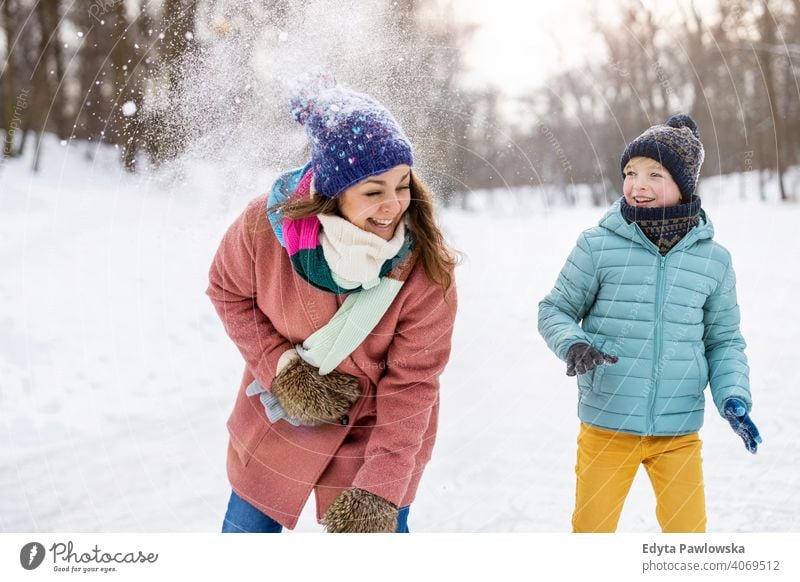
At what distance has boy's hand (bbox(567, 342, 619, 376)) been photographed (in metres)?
1.36

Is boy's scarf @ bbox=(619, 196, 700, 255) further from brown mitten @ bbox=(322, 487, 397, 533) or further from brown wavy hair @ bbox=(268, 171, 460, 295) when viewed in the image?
brown mitten @ bbox=(322, 487, 397, 533)

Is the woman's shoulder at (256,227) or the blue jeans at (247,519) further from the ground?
the woman's shoulder at (256,227)

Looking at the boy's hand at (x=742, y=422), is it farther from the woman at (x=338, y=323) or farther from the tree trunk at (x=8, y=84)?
the tree trunk at (x=8, y=84)

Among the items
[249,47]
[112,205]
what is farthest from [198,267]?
[249,47]

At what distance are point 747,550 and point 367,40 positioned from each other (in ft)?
4.52

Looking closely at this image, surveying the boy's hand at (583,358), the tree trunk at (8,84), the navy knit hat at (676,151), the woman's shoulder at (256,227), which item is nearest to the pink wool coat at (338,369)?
the woman's shoulder at (256,227)

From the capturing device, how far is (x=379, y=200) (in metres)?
1.28

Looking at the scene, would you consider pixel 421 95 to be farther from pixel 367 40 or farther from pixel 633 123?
pixel 633 123

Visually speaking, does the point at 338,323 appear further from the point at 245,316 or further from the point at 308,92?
the point at 308,92

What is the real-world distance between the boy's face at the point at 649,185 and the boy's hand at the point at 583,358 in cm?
33

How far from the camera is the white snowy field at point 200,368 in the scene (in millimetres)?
1855

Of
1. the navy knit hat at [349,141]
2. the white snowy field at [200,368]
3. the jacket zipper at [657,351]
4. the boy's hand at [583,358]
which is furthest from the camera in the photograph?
the white snowy field at [200,368]

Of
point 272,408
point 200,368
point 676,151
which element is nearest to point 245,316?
point 272,408

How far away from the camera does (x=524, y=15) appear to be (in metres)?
1.71
